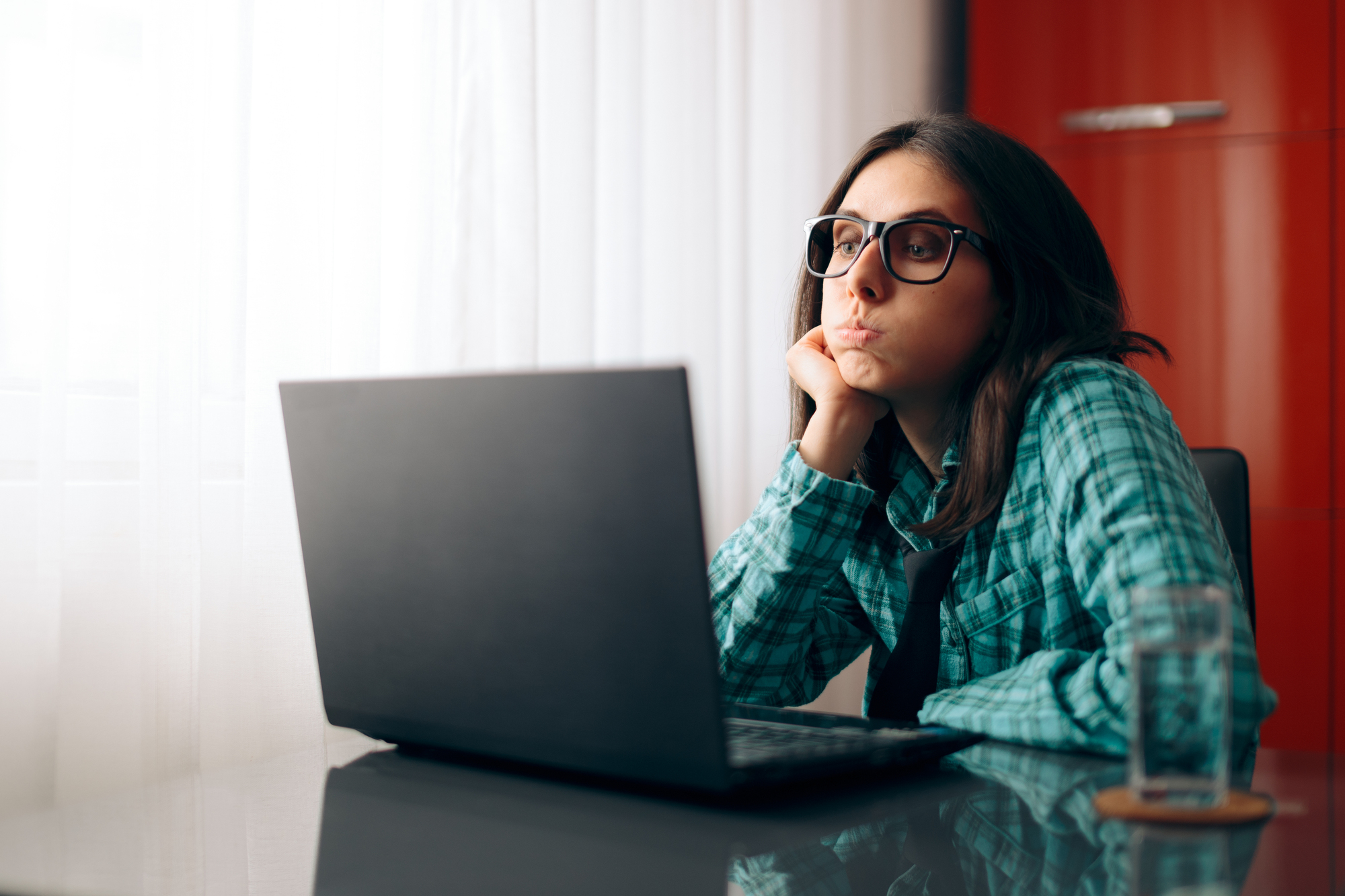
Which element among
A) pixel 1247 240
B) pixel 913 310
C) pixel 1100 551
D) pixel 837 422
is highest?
pixel 1247 240

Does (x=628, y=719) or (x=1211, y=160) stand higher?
(x=1211, y=160)

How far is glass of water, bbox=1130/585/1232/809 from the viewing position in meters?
0.58

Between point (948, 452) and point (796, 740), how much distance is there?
0.52m

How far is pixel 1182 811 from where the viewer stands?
57 centimetres

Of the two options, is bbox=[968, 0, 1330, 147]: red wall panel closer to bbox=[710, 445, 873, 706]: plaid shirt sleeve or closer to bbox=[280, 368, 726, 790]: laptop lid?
bbox=[710, 445, 873, 706]: plaid shirt sleeve

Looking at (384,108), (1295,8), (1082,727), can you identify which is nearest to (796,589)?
(1082,727)

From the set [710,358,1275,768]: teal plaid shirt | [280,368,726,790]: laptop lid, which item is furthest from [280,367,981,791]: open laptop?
[710,358,1275,768]: teal plaid shirt

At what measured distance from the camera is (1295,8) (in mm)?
2387

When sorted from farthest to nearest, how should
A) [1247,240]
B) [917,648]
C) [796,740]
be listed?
[1247,240], [917,648], [796,740]

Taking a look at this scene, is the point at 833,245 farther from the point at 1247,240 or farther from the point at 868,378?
Answer: the point at 1247,240

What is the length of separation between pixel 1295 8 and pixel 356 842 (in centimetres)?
257

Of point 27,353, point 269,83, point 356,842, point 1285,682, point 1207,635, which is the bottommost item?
point 1285,682

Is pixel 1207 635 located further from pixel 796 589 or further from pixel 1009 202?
pixel 1009 202

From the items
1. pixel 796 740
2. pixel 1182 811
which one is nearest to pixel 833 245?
pixel 796 740
